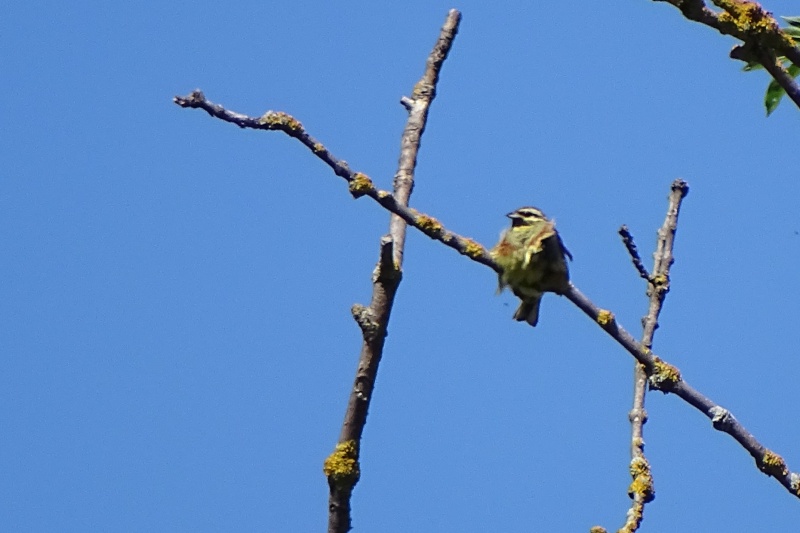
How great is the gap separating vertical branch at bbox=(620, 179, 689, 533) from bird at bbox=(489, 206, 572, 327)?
0.52 m

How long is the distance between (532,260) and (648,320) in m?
0.94

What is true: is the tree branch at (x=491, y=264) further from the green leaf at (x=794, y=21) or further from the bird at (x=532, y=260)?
the green leaf at (x=794, y=21)

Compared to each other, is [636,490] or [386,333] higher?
[386,333]

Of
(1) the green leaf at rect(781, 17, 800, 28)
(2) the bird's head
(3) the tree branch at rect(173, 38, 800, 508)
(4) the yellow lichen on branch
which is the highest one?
(1) the green leaf at rect(781, 17, 800, 28)

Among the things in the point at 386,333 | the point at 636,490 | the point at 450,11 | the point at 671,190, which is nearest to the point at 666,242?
the point at 671,190

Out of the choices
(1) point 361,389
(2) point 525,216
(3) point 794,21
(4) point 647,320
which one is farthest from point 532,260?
(3) point 794,21

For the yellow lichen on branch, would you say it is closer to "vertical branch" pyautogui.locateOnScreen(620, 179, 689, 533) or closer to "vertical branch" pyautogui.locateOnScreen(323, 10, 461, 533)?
"vertical branch" pyautogui.locateOnScreen(323, 10, 461, 533)

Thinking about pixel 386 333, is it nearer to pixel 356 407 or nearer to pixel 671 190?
pixel 356 407

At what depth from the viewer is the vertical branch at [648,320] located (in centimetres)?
453

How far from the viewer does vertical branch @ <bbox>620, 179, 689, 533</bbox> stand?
14.9 feet

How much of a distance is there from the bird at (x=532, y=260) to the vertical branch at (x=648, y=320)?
0.52 meters

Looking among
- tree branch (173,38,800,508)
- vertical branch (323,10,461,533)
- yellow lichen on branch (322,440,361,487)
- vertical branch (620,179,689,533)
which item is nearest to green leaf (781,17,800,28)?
vertical branch (620,179,689,533)

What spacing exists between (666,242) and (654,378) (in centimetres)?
119

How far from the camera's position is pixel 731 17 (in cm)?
400
